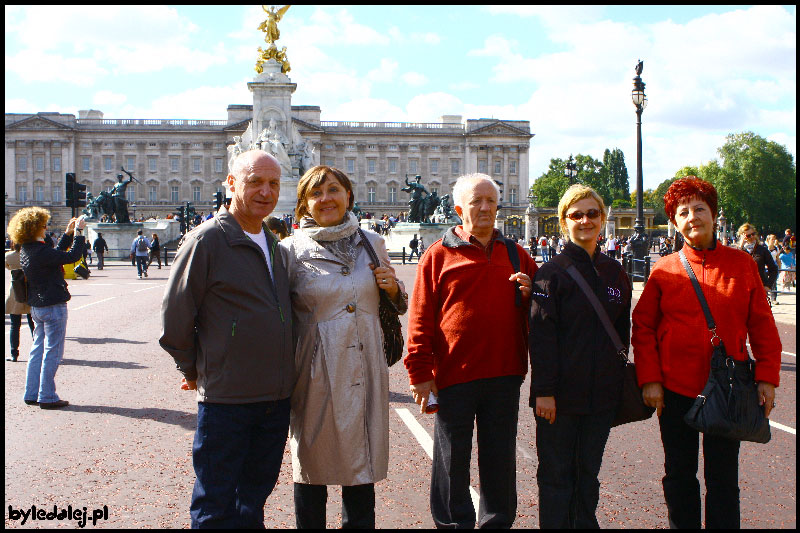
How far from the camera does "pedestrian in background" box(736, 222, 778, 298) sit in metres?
10.8

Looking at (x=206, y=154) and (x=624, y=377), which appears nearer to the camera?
(x=624, y=377)

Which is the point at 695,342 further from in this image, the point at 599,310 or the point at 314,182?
the point at 314,182

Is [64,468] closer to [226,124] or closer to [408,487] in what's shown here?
[408,487]

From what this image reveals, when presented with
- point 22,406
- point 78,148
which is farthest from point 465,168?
point 22,406

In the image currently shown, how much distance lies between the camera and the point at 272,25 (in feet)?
175

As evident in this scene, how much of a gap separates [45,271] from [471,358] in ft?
17.2

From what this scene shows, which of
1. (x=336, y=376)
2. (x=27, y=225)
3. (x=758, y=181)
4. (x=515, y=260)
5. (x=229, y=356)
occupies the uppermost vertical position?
(x=758, y=181)

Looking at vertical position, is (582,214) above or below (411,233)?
below

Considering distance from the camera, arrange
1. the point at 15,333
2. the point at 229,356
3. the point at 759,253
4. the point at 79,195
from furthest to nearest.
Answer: the point at 79,195 < the point at 759,253 < the point at 15,333 < the point at 229,356

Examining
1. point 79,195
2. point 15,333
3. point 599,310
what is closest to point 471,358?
point 599,310

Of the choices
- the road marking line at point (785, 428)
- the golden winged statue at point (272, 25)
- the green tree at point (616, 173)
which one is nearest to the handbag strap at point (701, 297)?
the road marking line at point (785, 428)

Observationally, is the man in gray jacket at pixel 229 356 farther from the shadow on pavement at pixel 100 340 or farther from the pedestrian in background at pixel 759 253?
the pedestrian in background at pixel 759 253

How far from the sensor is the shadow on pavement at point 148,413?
6.34 metres

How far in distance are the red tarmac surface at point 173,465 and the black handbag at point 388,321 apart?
3.43 ft
